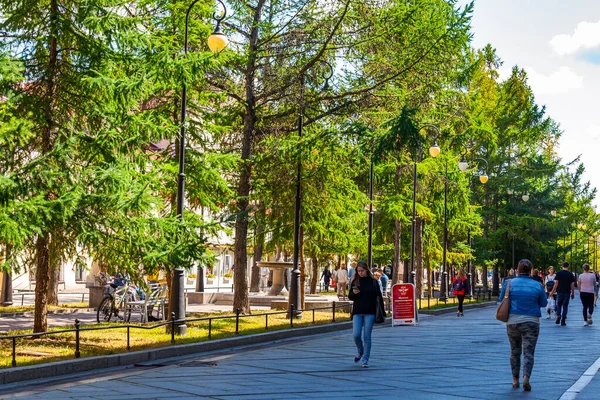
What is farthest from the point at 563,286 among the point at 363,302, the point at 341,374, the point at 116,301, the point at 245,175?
the point at 341,374

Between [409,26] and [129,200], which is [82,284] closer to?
[409,26]

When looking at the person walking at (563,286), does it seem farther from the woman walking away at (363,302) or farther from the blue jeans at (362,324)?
the blue jeans at (362,324)

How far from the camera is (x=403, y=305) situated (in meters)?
26.8

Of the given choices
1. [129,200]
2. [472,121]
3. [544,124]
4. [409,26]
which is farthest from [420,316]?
[544,124]

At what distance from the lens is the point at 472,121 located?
123 feet

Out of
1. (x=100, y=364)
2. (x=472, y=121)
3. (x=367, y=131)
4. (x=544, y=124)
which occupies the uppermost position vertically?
(x=544, y=124)

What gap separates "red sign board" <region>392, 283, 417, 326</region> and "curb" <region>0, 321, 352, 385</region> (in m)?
4.04

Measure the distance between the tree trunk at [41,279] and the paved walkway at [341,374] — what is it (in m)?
3.32

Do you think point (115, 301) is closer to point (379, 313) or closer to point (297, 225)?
point (297, 225)

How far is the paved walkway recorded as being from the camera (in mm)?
12109

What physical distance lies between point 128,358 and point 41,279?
10.4ft

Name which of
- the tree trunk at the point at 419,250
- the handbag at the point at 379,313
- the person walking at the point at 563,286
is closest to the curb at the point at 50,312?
the handbag at the point at 379,313

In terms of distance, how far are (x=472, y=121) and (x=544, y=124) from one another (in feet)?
84.1

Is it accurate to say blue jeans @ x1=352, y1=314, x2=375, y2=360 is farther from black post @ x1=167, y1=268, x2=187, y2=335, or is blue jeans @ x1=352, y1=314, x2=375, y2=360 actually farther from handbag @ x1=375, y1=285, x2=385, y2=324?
black post @ x1=167, y1=268, x2=187, y2=335
